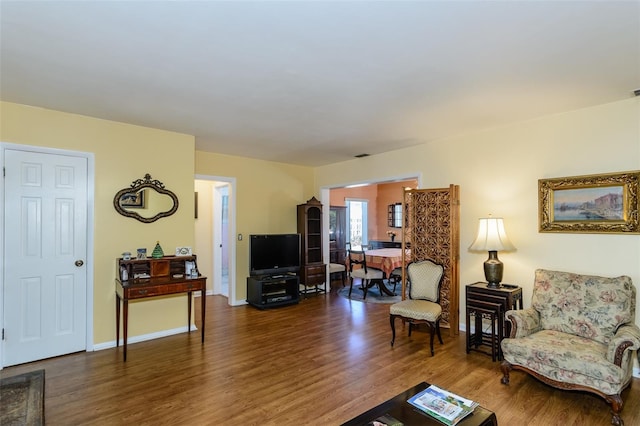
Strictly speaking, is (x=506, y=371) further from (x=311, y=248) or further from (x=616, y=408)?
(x=311, y=248)

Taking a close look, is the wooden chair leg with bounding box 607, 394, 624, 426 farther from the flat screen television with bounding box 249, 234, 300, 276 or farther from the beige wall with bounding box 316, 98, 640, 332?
the flat screen television with bounding box 249, 234, 300, 276

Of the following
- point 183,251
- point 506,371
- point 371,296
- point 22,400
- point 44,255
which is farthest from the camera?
point 371,296

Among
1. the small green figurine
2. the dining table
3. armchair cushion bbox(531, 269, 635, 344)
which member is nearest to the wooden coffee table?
armchair cushion bbox(531, 269, 635, 344)

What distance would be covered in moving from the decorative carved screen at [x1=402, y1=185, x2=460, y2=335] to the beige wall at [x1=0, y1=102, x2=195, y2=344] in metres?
3.16

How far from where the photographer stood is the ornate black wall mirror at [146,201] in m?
3.95

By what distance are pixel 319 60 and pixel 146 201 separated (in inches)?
116

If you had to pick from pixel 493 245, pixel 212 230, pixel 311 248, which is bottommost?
pixel 311 248

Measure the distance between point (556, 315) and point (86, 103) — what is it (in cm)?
509

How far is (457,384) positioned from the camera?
2.97 meters

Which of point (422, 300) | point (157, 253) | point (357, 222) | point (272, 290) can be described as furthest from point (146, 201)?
point (357, 222)

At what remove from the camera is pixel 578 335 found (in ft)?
9.86

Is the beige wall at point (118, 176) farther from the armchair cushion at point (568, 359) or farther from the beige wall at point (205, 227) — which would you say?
the armchair cushion at point (568, 359)

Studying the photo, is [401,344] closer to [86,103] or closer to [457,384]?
[457,384]

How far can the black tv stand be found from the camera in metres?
5.53
